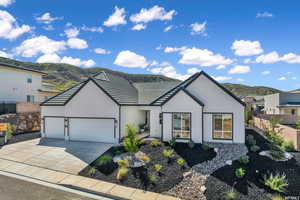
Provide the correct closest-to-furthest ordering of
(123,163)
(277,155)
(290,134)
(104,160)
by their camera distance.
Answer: (123,163) < (277,155) < (104,160) < (290,134)

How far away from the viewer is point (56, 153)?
1363 centimetres

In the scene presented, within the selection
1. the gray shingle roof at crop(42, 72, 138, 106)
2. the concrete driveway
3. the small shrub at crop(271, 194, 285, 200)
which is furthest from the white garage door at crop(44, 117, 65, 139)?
the small shrub at crop(271, 194, 285, 200)

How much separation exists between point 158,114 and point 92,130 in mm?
6238

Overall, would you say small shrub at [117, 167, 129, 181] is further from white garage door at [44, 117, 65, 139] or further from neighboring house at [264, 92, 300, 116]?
neighboring house at [264, 92, 300, 116]

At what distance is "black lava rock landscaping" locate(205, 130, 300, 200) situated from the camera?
8.34 meters

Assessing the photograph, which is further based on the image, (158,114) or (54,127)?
(54,127)

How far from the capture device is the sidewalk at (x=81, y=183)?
8484 mm

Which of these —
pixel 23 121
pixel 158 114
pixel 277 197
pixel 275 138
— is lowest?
pixel 277 197

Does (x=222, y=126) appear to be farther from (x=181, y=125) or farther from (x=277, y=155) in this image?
(x=277, y=155)

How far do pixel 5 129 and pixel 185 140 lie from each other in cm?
1586

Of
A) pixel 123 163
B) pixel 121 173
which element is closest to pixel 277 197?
pixel 121 173

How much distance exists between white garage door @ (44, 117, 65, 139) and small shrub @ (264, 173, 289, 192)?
16.9 meters

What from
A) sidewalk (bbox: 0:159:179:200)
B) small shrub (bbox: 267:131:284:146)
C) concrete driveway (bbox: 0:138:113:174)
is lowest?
sidewalk (bbox: 0:159:179:200)

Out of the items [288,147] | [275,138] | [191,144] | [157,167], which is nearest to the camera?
[157,167]
